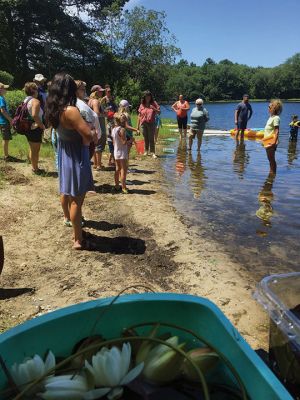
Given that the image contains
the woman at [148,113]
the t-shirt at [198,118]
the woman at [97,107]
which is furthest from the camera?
the t-shirt at [198,118]

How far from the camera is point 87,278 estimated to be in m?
4.25

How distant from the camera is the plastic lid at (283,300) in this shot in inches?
84.0

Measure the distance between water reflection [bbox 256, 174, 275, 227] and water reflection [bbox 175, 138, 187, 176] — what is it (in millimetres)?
2234

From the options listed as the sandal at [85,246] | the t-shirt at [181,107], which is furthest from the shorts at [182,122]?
the sandal at [85,246]

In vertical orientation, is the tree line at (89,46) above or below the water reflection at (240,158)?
above

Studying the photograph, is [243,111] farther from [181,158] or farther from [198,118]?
[181,158]

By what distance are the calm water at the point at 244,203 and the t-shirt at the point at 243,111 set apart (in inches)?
104

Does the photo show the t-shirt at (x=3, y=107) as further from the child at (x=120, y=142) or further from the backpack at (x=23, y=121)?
the child at (x=120, y=142)

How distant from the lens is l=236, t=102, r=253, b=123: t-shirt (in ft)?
51.6

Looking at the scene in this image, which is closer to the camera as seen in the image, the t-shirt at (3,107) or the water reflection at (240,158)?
the t-shirt at (3,107)

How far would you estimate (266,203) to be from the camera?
763 cm

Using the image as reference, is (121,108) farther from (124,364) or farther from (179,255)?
(124,364)

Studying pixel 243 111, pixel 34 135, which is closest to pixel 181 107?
pixel 243 111

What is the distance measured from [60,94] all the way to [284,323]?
3.16 metres
